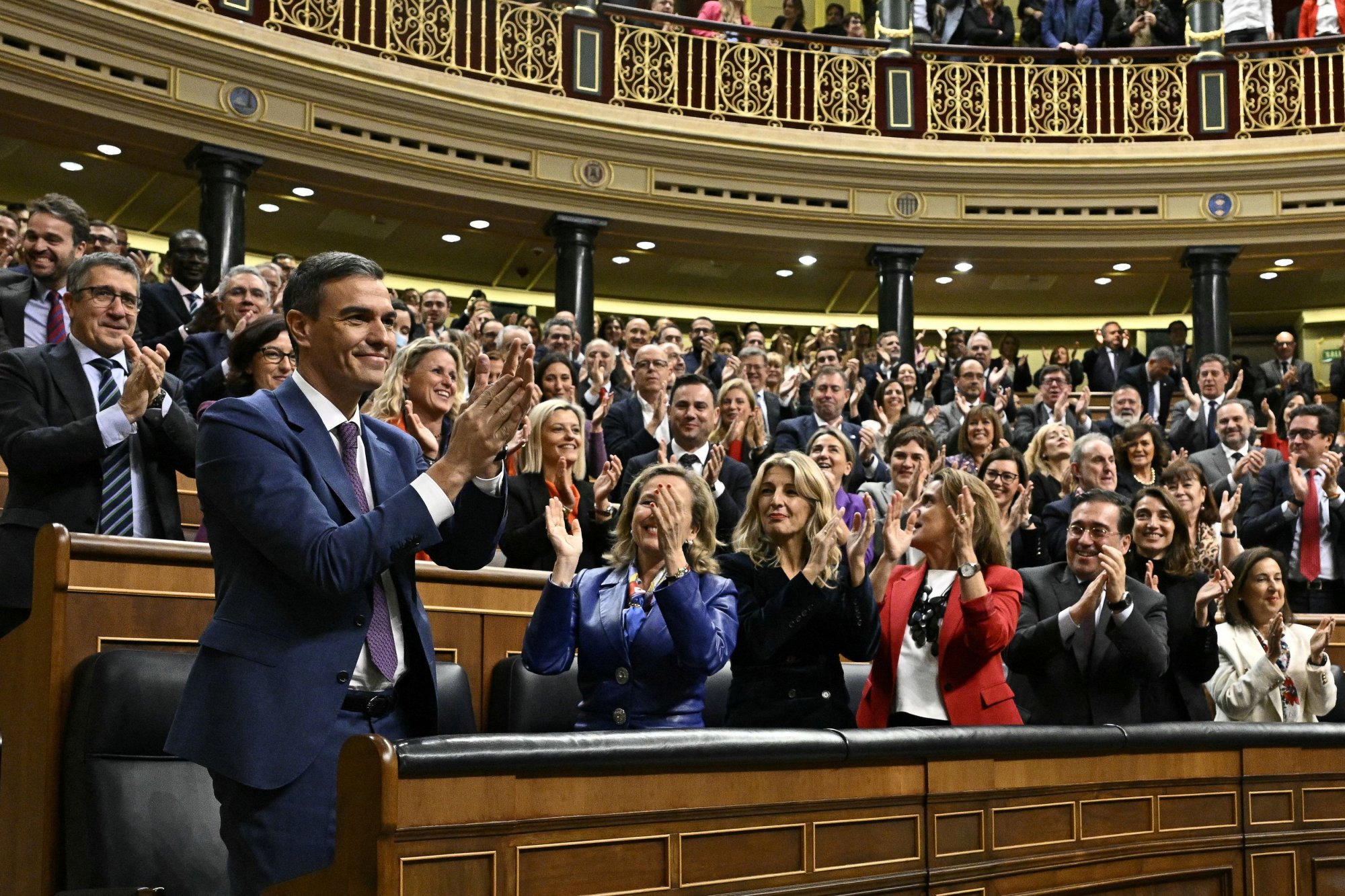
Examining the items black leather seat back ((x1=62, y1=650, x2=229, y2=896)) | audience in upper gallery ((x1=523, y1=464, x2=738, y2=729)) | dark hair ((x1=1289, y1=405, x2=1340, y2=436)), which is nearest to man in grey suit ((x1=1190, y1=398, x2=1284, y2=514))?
dark hair ((x1=1289, y1=405, x2=1340, y2=436))

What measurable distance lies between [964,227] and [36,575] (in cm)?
841

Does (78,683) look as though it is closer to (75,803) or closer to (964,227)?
(75,803)

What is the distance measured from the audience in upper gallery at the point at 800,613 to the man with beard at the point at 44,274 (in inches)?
78.7

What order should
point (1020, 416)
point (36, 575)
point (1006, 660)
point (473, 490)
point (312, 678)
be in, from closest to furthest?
point (312, 678) → point (473, 490) → point (36, 575) → point (1006, 660) → point (1020, 416)

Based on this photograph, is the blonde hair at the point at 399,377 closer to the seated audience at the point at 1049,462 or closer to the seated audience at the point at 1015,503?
the seated audience at the point at 1015,503

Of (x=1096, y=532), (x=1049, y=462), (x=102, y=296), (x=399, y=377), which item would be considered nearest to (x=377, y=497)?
(x=102, y=296)

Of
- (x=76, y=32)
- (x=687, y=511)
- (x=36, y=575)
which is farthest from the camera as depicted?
(x=76, y=32)

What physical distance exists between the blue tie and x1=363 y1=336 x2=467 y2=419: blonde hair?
2.38 feet

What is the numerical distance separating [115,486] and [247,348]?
0.41 m

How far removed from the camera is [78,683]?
2096 millimetres

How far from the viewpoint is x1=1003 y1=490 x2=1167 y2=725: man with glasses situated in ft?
9.35

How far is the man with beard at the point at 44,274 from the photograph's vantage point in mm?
3557

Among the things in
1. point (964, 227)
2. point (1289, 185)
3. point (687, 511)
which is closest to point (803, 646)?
point (687, 511)

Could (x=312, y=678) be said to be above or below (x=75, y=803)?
above
